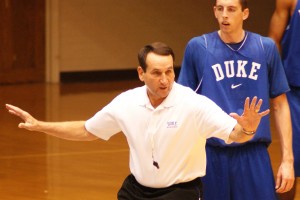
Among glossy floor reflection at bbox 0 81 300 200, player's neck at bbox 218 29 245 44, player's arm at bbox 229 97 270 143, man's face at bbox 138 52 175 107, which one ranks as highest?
player's neck at bbox 218 29 245 44

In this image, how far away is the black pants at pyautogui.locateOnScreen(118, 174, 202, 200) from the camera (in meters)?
3.67

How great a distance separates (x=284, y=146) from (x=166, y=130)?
0.84 meters

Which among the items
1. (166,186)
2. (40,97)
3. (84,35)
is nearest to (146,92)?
(166,186)

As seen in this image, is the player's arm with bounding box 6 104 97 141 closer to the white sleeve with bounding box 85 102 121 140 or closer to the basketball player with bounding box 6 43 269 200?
the white sleeve with bounding box 85 102 121 140

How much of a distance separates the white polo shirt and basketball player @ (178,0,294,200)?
1.31 ft

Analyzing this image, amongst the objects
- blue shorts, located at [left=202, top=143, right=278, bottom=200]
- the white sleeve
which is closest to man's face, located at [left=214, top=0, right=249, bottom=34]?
blue shorts, located at [left=202, top=143, right=278, bottom=200]

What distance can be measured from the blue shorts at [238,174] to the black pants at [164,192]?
0.38 m

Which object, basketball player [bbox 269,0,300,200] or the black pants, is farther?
basketball player [bbox 269,0,300,200]

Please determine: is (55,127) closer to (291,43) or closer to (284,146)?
(284,146)

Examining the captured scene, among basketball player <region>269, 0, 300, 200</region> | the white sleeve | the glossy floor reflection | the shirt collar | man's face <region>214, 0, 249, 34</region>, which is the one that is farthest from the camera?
the glossy floor reflection

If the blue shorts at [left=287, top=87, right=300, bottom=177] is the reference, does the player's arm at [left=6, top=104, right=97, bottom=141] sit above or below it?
above

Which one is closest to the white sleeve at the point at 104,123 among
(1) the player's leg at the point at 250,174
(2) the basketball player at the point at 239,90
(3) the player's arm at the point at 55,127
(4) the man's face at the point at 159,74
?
(3) the player's arm at the point at 55,127

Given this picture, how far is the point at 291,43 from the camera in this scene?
4863 mm

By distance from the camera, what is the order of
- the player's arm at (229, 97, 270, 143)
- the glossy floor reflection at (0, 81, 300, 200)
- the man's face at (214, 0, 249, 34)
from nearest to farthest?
the player's arm at (229, 97, 270, 143)
the man's face at (214, 0, 249, 34)
the glossy floor reflection at (0, 81, 300, 200)
